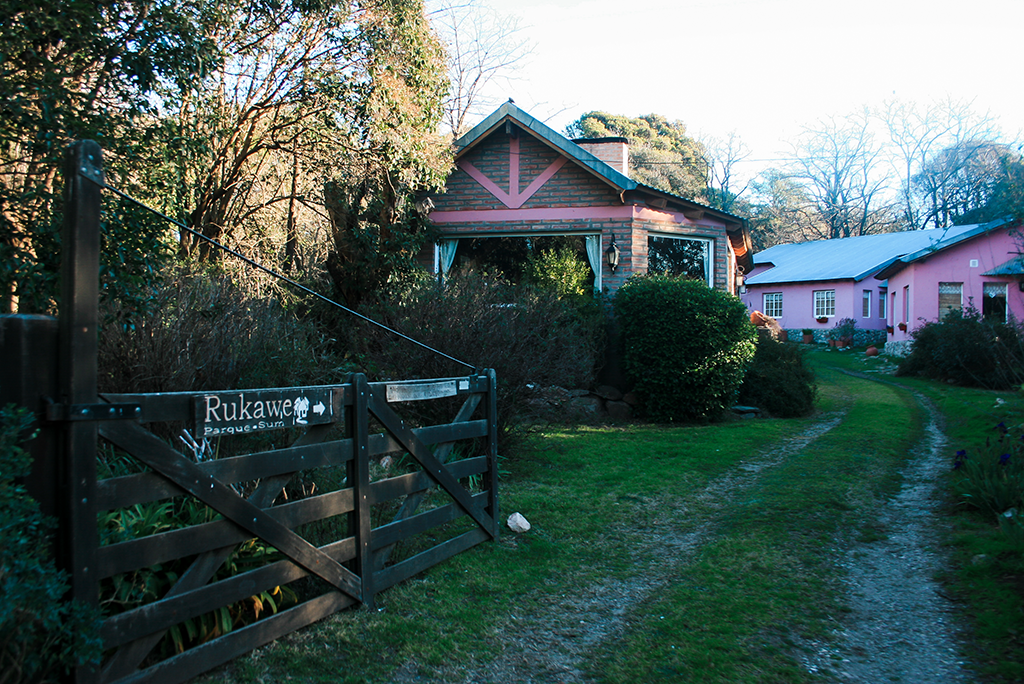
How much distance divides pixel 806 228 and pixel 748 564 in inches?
2085

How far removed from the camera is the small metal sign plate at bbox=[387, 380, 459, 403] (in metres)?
4.53

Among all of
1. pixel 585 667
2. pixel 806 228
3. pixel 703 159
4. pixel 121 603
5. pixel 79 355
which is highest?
pixel 703 159

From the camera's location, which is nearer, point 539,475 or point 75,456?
point 75,456

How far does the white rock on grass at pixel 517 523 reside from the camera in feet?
19.4

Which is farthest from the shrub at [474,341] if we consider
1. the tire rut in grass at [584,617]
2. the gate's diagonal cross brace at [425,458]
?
the tire rut in grass at [584,617]

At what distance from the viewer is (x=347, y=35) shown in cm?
1084

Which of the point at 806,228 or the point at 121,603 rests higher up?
the point at 806,228

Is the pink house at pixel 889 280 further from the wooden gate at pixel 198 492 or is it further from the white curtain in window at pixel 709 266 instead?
the wooden gate at pixel 198 492

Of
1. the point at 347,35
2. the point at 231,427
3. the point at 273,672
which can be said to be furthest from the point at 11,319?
the point at 347,35

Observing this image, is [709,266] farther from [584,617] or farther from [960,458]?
[584,617]

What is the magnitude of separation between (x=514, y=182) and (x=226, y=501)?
11.8 m

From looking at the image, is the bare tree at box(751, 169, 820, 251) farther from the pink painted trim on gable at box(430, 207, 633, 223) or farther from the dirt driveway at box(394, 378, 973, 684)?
the dirt driveway at box(394, 378, 973, 684)

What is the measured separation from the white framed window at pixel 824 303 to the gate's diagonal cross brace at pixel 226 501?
35.0m

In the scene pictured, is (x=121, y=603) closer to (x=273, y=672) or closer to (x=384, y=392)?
Result: (x=273, y=672)
